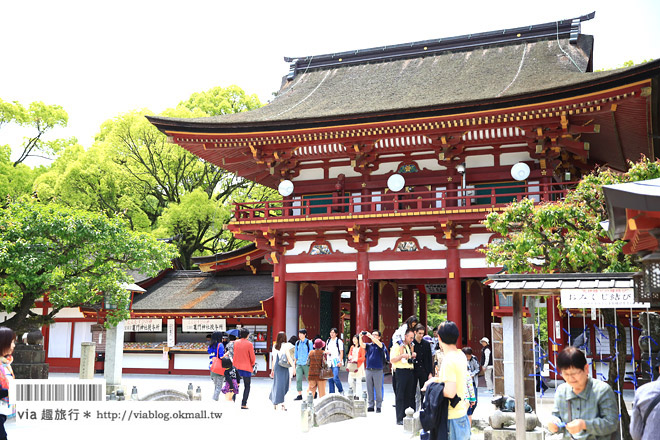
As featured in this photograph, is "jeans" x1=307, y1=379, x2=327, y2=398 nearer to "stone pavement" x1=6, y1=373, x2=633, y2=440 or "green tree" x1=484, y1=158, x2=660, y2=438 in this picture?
"stone pavement" x1=6, y1=373, x2=633, y2=440

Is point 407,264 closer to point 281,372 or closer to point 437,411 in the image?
point 281,372

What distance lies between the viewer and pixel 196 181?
1405 inches

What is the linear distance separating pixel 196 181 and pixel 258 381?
1561 cm

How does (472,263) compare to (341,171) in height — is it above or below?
below

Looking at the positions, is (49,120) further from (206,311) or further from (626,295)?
(626,295)

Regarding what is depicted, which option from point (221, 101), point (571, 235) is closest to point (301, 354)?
point (571, 235)

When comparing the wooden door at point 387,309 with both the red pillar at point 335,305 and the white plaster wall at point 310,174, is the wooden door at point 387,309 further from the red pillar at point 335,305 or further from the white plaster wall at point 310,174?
the white plaster wall at point 310,174

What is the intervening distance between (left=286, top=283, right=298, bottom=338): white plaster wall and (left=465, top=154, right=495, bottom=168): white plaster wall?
7.83 metres

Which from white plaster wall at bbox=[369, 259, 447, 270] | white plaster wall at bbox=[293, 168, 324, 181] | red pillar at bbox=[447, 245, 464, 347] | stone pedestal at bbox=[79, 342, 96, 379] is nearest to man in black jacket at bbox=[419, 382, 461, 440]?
stone pedestal at bbox=[79, 342, 96, 379]

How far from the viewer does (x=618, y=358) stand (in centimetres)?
952

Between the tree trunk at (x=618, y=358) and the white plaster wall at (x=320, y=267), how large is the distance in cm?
1293

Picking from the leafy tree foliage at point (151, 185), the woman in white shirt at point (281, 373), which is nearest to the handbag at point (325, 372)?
the woman in white shirt at point (281, 373)

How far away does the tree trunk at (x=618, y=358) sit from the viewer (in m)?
9.35

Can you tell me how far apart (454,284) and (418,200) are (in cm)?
300
